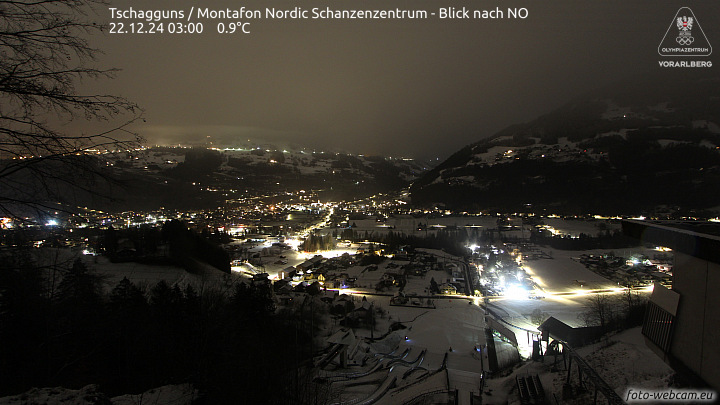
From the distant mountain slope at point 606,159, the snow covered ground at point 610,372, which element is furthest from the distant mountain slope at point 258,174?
the snow covered ground at point 610,372

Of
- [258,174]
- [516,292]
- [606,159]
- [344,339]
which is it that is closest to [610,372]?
[344,339]

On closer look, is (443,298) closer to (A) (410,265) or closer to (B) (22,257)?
(A) (410,265)

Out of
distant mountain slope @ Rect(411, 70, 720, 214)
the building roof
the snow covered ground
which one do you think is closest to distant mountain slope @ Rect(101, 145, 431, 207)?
distant mountain slope @ Rect(411, 70, 720, 214)

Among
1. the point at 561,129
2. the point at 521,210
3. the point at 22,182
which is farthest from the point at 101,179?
the point at 561,129

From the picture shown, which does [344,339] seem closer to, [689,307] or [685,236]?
[689,307]

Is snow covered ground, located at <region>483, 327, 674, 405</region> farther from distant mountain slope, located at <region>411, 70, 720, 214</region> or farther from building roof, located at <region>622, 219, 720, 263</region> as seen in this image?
distant mountain slope, located at <region>411, 70, 720, 214</region>
